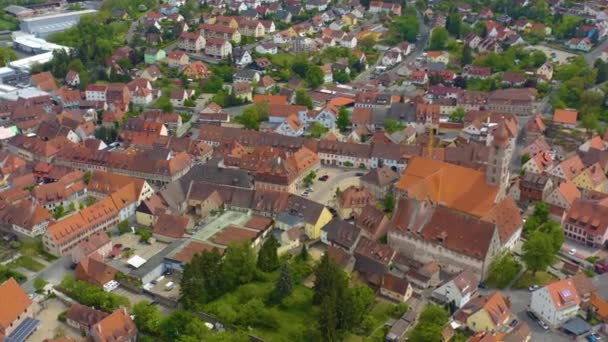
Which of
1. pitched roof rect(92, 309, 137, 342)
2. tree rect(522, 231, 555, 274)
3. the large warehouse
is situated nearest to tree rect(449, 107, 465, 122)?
tree rect(522, 231, 555, 274)

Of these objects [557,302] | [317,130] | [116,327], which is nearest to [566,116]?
[317,130]

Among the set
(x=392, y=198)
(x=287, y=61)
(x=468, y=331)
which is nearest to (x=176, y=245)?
(x=392, y=198)

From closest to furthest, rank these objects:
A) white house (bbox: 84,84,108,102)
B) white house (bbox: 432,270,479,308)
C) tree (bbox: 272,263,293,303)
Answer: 1. white house (bbox: 432,270,479,308)
2. tree (bbox: 272,263,293,303)
3. white house (bbox: 84,84,108,102)

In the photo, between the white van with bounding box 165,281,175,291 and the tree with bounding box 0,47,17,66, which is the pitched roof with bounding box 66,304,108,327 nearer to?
the white van with bounding box 165,281,175,291

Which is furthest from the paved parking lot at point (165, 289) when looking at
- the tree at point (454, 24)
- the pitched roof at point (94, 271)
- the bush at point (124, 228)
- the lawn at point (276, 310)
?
the tree at point (454, 24)

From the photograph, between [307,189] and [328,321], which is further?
[307,189]

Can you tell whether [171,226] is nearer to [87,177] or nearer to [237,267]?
[237,267]

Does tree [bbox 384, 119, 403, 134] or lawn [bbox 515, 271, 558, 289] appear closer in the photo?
lawn [bbox 515, 271, 558, 289]

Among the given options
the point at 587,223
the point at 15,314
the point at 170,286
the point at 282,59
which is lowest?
the point at 282,59
